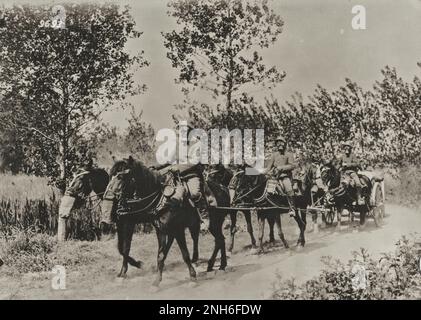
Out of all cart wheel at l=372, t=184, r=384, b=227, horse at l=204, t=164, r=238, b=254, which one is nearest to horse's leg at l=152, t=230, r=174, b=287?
horse at l=204, t=164, r=238, b=254

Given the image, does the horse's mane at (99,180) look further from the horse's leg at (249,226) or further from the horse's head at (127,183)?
the horse's leg at (249,226)

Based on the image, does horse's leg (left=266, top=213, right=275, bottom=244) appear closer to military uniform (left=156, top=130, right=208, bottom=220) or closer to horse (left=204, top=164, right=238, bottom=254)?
horse (left=204, top=164, right=238, bottom=254)

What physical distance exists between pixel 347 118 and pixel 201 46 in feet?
12.0

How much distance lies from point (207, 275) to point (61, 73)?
14.9 ft

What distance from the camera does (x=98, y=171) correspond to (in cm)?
938

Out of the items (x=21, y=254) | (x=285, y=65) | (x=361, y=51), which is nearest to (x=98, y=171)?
(x=21, y=254)

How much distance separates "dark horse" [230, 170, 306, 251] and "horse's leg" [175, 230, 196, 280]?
5.67 ft

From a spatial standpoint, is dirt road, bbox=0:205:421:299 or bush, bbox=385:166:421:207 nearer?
dirt road, bbox=0:205:421:299

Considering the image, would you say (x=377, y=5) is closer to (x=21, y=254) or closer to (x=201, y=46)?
(x=201, y=46)

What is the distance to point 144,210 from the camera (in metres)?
8.90

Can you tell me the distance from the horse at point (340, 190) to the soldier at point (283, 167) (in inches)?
64.8

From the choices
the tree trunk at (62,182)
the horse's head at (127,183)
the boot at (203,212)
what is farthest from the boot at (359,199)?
the tree trunk at (62,182)

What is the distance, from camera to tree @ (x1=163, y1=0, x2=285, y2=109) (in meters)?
10.3

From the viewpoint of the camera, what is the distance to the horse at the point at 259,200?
10406 millimetres
